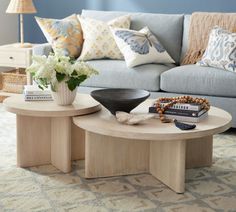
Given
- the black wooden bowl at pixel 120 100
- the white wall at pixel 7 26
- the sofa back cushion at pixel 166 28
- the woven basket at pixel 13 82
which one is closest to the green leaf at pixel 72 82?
the black wooden bowl at pixel 120 100

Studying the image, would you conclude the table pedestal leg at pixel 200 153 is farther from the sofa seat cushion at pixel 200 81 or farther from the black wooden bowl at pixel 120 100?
the sofa seat cushion at pixel 200 81

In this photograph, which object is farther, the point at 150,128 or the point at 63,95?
the point at 63,95

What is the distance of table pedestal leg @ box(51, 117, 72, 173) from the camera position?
2955mm

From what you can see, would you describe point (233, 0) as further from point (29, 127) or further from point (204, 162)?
point (29, 127)

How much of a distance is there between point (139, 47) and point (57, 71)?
4.30 ft

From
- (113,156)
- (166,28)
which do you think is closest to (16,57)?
(166,28)

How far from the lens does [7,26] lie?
5387 mm

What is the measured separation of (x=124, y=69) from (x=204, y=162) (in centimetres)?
120

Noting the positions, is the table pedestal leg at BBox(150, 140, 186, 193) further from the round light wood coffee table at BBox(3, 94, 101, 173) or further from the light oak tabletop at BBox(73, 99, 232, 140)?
the round light wood coffee table at BBox(3, 94, 101, 173)

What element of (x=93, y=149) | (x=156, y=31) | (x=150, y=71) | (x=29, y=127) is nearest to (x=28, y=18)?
(x=156, y=31)

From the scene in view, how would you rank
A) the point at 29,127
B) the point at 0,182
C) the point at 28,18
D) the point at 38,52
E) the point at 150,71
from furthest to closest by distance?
1. the point at 28,18
2. the point at 38,52
3. the point at 150,71
4. the point at 29,127
5. the point at 0,182

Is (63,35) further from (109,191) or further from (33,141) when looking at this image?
(109,191)

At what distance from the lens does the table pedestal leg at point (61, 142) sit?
2.96 m

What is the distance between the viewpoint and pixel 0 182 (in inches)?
111
